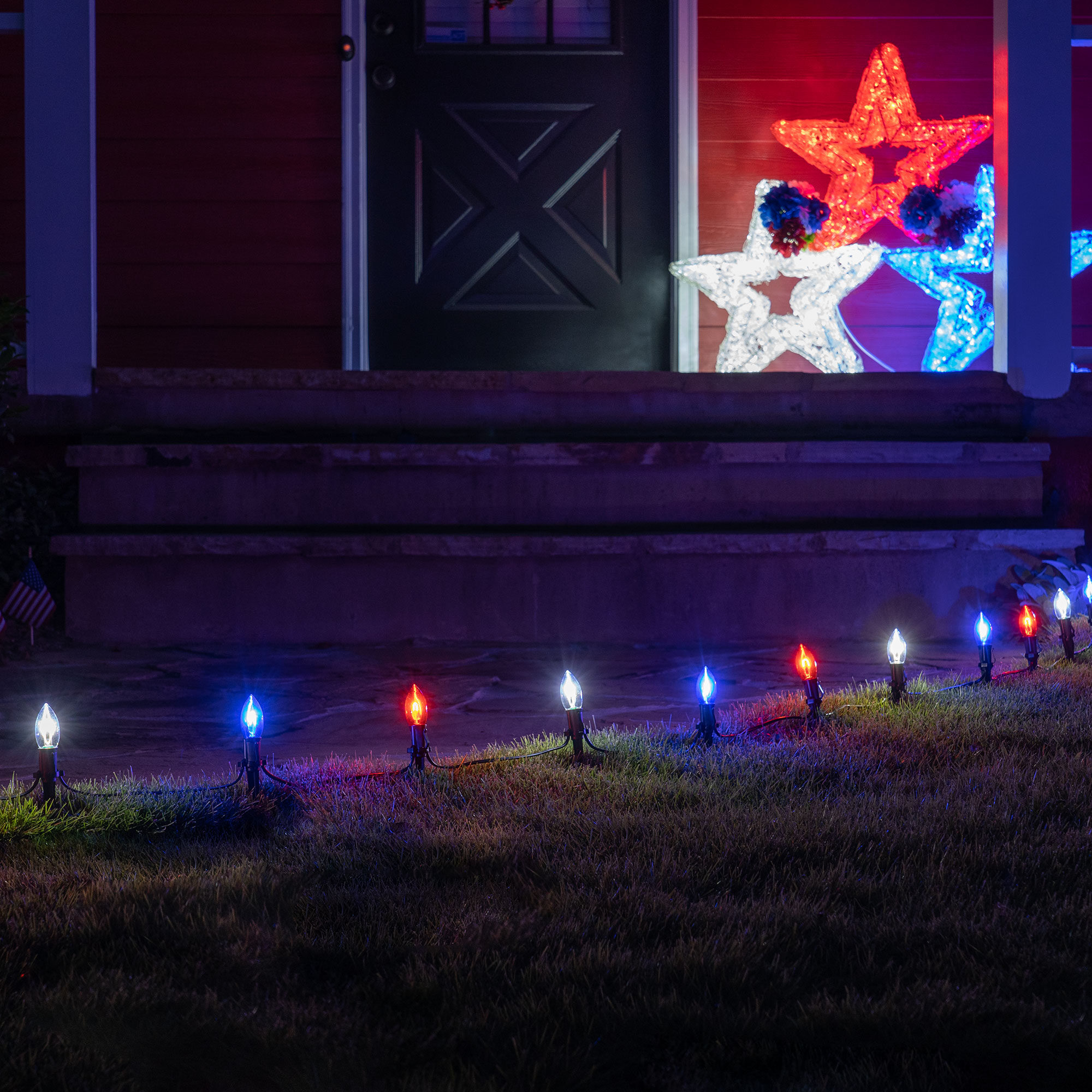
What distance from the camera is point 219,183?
6531 mm

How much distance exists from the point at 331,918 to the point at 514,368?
5128 millimetres

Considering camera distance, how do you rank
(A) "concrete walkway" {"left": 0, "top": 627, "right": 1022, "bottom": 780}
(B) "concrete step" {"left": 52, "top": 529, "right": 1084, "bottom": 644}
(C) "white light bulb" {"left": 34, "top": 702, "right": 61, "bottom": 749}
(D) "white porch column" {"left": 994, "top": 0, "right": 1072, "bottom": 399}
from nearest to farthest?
1. (C) "white light bulb" {"left": 34, "top": 702, "right": 61, "bottom": 749}
2. (A) "concrete walkway" {"left": 0, "top": 627, "right": 1022, "bottom": 780}
3. (B) "concrete step" {"left": 52, "top": 529, "right": 1084, "bottom": 644}
4. (D) "white porch column" {"left": 994, "top": 0, "right": 1072, "bottom": 399}

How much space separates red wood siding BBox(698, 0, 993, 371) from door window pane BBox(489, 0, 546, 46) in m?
0.96

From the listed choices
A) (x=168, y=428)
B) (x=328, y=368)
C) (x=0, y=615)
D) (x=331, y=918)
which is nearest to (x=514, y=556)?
(x=168, y=428)

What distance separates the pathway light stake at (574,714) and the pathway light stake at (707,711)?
0.33 meters

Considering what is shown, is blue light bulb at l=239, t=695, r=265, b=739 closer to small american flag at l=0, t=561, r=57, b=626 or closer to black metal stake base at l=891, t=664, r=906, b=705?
black metal stake base at l=891, t=664, r=906, b=705

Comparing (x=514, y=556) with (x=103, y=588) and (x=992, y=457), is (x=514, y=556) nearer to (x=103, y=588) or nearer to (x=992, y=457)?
(x=103, y=588)

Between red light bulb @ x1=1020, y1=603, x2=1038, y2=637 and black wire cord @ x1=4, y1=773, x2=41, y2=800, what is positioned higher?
red light bulb @ x1=1020, y1=603, x2=1038, y2=637

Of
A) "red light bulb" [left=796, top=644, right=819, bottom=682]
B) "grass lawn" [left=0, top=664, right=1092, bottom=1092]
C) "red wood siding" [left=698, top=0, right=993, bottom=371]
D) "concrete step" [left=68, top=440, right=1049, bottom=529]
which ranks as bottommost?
"grass lawn" [left=0, top=664, right=1092, bottom=1092]

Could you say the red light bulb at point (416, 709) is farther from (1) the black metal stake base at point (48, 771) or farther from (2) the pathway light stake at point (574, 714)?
(1) the black metal stake base at point (48, 771)

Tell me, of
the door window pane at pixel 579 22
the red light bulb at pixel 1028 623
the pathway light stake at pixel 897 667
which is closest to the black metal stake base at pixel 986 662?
the red light bulb at pixel 1028 623

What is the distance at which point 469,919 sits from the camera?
1.76 meters

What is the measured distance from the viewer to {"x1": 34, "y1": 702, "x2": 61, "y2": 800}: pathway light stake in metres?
2.34

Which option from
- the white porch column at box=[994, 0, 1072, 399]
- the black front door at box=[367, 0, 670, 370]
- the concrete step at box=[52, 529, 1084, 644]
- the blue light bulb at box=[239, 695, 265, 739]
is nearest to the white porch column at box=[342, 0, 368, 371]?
the black front door at box=[367, 0, 670, 370]
